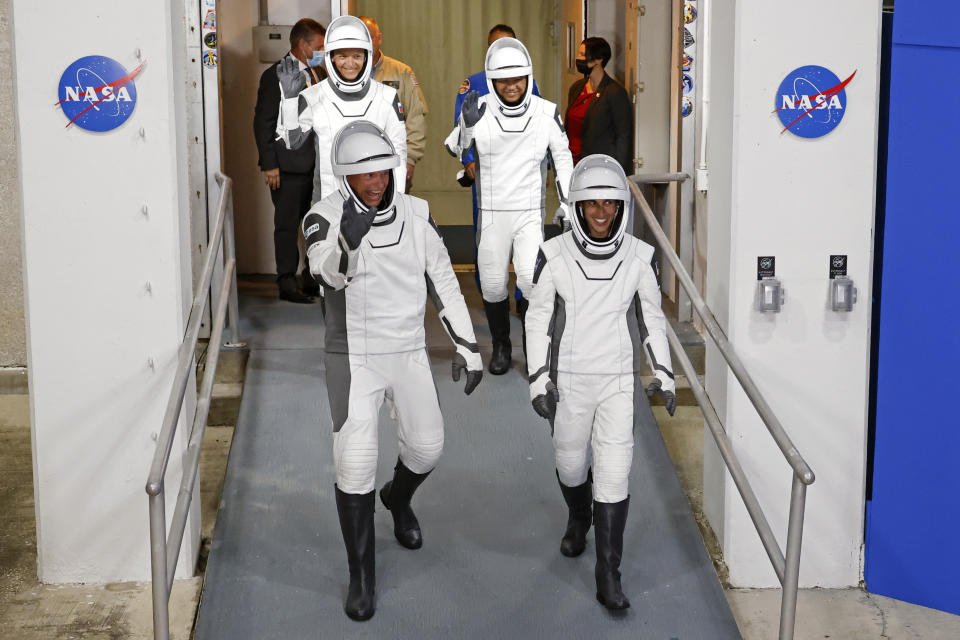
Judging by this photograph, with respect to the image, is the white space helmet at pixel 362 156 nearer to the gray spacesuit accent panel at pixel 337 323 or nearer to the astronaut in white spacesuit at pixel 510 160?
Result: the gray spacesuit accent panel at pixel 337 323

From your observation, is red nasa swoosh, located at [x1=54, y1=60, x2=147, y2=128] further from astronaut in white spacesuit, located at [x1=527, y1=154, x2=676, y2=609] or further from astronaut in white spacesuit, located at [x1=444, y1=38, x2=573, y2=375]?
astronaut in white spacesuit, located at [x1=444, y1=38, x2=573, y2=375]

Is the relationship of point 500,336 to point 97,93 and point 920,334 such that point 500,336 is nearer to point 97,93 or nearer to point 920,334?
point 920,334

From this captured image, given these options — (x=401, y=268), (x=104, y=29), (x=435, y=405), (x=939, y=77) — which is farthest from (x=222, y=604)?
(x=939, y=77)

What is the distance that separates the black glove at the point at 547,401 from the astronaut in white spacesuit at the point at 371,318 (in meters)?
0.24

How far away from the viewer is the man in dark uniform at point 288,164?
294 inches

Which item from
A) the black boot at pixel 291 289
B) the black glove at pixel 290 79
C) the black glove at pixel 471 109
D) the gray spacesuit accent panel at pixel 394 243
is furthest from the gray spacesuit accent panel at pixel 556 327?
the black boot at pixel 291 289

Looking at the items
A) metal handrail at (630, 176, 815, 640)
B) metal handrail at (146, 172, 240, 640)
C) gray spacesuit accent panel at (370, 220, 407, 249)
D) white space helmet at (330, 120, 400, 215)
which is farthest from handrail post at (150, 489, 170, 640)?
metal handrail at (630, 176, 815, 640)

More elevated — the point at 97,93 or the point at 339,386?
the point at 97,93

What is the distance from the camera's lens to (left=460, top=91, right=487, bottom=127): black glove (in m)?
6.12

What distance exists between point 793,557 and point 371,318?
168 centimetres

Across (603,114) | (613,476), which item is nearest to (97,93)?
(613,476)

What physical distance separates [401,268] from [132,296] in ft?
3.72

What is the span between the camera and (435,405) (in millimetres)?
4672

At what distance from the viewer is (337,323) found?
180 inches
